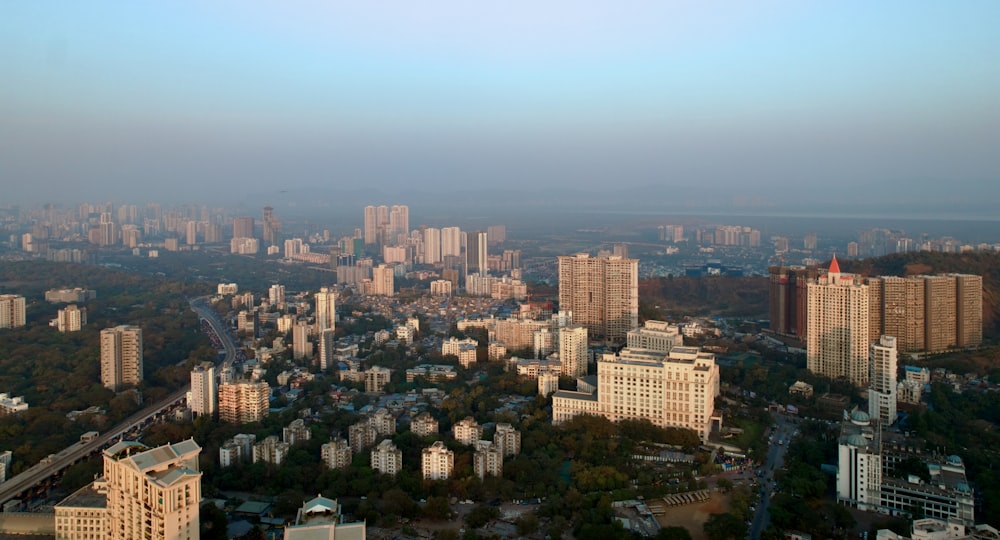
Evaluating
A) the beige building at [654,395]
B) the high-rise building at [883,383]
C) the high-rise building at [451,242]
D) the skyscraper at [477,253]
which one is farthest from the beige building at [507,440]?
the high-rise building at [451,242]

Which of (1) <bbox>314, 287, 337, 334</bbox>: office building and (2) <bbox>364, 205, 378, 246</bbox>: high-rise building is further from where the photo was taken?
(2) <bbox>364, 205, 378, 246</bbox>: high-rise building

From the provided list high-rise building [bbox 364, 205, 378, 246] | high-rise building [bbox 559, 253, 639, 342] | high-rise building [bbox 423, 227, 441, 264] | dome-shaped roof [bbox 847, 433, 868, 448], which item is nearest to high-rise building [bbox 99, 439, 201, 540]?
dome-shaped roof [bbox 847, 433, 868, 448]

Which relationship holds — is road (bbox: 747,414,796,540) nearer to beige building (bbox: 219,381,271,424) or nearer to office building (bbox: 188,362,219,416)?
beige building (bbox: 219,381,271,424)

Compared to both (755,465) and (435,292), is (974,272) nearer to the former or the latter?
(755,465)

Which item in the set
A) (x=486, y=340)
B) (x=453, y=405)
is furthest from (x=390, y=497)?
(x=486, y=340)

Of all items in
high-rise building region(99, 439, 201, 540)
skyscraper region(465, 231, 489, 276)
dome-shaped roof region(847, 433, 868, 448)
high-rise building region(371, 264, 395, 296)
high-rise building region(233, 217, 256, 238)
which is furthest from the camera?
high-rise building region(233, 217, 256, 238)

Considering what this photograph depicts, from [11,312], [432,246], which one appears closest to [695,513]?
[11,312]
